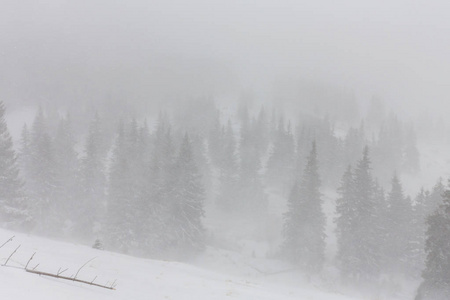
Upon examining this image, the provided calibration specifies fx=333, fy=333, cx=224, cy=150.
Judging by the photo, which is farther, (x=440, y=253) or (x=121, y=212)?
(x=121, y=212)

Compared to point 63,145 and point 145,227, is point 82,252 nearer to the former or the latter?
point 145,227

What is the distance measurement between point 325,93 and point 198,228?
13194cm

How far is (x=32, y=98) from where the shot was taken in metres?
148

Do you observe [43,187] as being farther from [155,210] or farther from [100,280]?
[100,280]

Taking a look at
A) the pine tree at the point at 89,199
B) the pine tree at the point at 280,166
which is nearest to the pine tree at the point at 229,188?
the pine tree at the point at 280,166

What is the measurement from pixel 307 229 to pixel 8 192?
106 feet

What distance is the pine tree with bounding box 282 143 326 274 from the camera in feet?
131

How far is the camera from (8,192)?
31078mm

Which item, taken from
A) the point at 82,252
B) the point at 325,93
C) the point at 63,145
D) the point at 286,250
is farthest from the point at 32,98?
the point at 82,252

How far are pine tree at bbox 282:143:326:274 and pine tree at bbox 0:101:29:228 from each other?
2973cm

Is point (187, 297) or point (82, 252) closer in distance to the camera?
point (187, 297)

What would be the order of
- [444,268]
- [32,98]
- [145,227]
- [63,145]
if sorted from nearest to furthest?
[444,268]
[145,227]
[63,145]
[32,98]

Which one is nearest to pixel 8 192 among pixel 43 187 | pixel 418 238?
pixel 43 187

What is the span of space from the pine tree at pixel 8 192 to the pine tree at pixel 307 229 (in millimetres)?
29733
